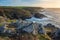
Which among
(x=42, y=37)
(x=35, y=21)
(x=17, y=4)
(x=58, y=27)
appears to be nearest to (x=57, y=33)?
(x=58, y=27)

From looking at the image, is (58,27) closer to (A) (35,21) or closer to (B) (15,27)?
(A) (35,21)

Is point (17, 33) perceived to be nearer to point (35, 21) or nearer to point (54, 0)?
point (35, 21)

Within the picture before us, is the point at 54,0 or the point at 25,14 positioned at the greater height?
the point at 54,0

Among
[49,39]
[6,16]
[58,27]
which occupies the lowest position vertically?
[49,39]

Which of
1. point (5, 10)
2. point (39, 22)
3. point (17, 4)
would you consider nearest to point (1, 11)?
point (5, 10)

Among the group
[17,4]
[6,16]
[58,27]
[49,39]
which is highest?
[17,4]

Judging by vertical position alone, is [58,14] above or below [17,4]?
below

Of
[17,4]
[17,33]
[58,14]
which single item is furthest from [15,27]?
[58,14]

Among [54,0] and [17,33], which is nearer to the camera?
[17,33]

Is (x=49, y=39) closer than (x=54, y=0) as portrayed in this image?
Yes
